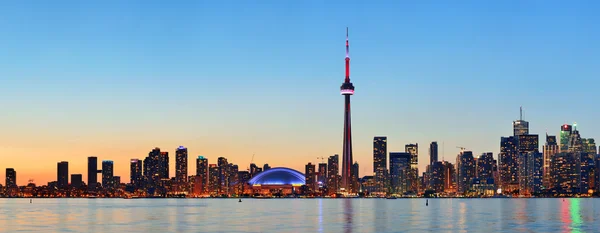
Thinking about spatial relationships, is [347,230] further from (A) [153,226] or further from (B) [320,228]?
(A) [153,226]

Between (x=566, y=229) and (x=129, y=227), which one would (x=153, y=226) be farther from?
(x=566, y=229)

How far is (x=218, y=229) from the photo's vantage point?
325 feet

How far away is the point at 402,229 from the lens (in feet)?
327

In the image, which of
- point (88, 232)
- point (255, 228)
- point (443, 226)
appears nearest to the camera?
point (88, 232)

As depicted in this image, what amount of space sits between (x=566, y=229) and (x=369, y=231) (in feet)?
88.7

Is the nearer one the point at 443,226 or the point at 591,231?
the point at 591,231

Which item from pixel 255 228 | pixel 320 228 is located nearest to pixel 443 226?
pixel 320 228

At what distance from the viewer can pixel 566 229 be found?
101875 mm

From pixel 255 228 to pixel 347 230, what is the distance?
1227cm

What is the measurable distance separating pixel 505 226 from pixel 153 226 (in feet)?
159

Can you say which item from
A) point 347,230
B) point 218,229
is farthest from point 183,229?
point 347,230

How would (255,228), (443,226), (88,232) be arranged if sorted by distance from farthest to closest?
(443,226) < (255,228) < (88,232)

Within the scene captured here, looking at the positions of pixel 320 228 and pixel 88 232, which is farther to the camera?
pixel 320 228

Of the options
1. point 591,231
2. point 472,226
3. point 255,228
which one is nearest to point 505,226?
point 472,226
